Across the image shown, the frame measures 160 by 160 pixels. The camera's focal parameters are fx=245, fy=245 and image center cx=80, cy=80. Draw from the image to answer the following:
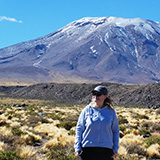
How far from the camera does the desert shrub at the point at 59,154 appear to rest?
7566mm

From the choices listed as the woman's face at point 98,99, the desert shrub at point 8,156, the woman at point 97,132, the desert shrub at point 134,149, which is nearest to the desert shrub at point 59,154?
the desert shrub at point 8,156

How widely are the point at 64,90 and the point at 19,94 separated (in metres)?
18.6

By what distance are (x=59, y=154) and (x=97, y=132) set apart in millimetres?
3365

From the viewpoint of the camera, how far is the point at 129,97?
63750 mm

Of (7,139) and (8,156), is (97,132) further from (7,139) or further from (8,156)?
(7,139)

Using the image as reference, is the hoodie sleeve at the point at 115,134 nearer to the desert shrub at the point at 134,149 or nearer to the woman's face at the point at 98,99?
the woman's face at the point at 98,99

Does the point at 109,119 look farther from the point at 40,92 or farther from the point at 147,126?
the point at 40,92

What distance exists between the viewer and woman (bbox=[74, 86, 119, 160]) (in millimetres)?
4910

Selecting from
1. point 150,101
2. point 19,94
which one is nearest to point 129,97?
point 150,101

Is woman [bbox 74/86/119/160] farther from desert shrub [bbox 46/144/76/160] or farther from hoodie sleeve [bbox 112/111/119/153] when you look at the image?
desert shrub [bbox 46/144/76/160]

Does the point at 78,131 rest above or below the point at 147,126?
above

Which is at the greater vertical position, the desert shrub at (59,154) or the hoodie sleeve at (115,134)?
the hoodie sleeve at (115,134)

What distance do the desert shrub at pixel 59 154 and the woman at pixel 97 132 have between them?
2.64 m

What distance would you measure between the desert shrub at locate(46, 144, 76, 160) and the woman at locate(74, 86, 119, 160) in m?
2.64
